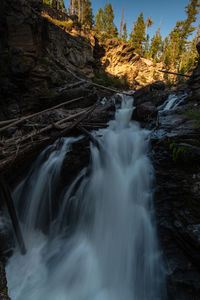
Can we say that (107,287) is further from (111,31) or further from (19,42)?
(111,31)

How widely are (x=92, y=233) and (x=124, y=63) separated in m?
32.4

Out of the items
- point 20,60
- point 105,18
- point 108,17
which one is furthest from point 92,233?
point 105,18

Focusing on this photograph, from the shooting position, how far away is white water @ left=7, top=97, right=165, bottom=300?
9.56ft

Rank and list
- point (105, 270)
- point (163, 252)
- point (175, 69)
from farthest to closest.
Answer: point (175, 69), point (105, 270), point (163, 252)

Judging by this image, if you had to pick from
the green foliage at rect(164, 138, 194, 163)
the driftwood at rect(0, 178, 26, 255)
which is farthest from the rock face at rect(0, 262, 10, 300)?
the green foliage at rect(164, 138, 194, 163)

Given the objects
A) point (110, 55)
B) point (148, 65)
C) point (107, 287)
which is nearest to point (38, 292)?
point (107, 287)

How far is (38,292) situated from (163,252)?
2.72 meters

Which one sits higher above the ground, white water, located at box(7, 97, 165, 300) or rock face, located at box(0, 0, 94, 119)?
rock face, located at box(0, 0, 94, 119)

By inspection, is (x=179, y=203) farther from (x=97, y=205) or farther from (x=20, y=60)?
(x=20, y=60)

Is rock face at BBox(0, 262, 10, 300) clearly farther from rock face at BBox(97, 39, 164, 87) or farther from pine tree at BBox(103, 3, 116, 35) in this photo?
pine tree at BBox(103, 3, 116, 35)

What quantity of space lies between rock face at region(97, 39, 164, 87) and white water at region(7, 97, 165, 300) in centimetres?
2452

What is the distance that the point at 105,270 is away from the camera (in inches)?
126

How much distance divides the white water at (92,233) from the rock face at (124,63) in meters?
24.5

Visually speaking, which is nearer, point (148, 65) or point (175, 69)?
point (148, 65)
